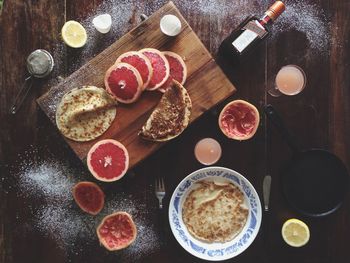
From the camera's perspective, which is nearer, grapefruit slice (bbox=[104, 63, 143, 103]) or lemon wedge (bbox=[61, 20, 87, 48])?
grapefruit slice (bbox=[104, 63, 143, 103])

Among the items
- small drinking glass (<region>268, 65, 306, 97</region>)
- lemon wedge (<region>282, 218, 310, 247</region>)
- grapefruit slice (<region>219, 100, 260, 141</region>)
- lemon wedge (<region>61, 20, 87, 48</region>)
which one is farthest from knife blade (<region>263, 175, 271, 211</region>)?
lemon wedge (<region>61, 20, 87, 48</region>)

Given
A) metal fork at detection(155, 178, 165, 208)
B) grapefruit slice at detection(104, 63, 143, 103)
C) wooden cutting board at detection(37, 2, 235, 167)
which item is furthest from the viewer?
metal fork at detection(155, 178, 165, 208)

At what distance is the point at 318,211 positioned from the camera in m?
3.21

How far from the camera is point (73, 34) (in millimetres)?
3166

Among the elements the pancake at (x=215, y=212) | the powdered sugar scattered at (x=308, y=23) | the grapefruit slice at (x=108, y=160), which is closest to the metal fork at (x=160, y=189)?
the pancake at (x=215, y=212)

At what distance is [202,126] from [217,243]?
0.76m

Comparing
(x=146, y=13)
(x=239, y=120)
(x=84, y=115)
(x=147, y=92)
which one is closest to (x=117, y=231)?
(x=84, y=115)

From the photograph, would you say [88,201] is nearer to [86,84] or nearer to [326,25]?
[86,84]

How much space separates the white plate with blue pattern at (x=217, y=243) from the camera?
3156mm

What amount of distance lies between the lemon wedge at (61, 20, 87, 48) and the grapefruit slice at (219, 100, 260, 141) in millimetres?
1010

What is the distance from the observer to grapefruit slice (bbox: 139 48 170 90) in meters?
3.02

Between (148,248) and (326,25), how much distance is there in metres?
1.87

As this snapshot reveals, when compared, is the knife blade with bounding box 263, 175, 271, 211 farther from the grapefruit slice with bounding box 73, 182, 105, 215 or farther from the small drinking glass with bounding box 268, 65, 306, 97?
the grapefruit slice with bounding box 73, 182, 105, 215

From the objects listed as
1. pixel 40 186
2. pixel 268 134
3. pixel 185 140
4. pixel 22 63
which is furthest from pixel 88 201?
pixel 268 134
